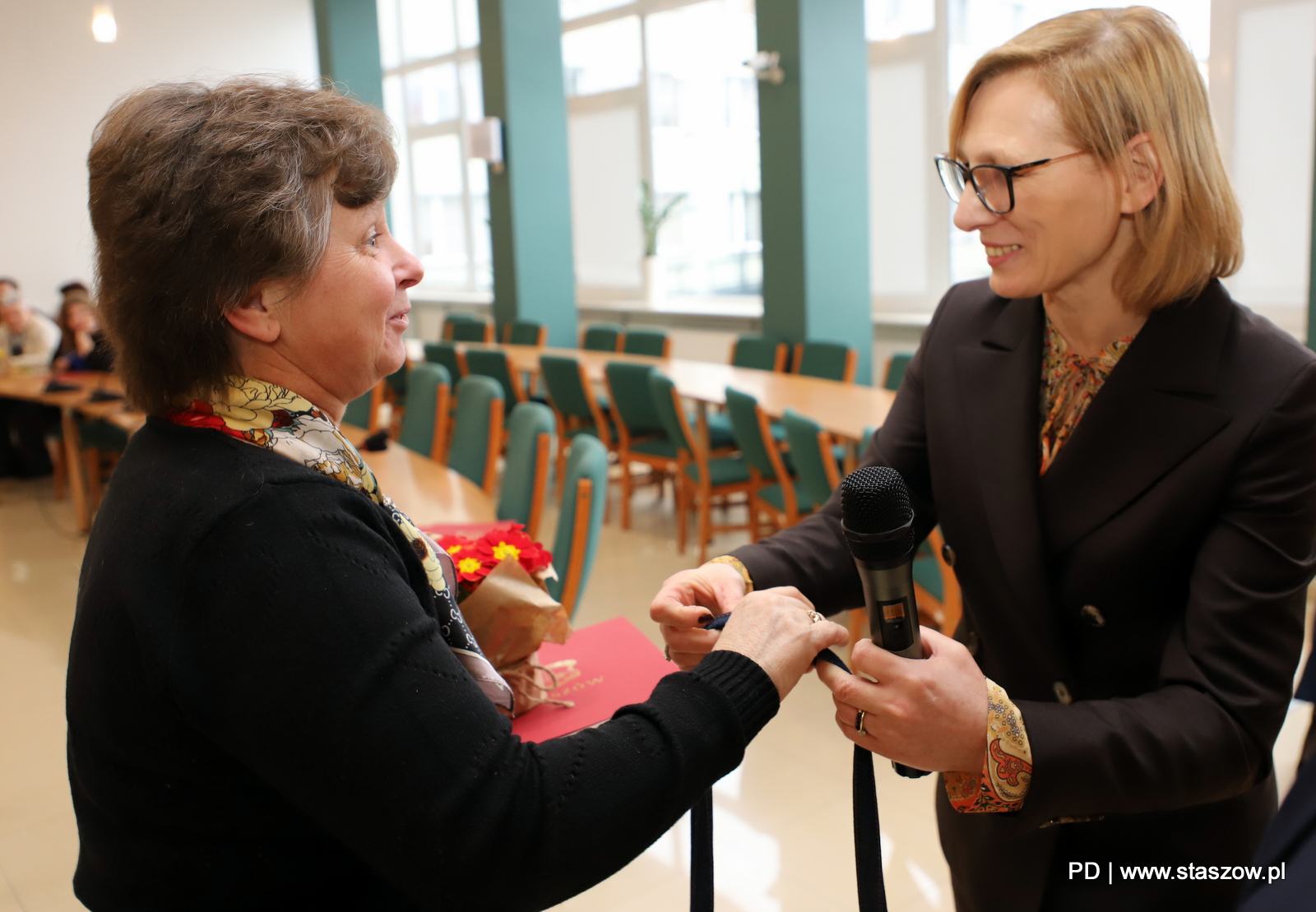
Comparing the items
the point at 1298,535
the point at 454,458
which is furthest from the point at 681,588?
the point at 454,458

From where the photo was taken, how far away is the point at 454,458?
398 centimetres

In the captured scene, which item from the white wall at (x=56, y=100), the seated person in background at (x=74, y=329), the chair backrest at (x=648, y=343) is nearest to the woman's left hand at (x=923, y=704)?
the chair backrest at (x=648, y=343)

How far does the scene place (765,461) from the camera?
4473 mm

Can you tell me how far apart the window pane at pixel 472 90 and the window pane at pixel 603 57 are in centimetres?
152

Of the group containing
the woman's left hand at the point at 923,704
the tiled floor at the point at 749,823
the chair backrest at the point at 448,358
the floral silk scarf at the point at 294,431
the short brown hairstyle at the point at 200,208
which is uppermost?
the short brown hairstyle at the point at 200,208

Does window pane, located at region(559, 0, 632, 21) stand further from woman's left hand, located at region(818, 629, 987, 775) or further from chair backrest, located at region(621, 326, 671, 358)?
woman's left hand, located at region(818, 629, 987, 775)

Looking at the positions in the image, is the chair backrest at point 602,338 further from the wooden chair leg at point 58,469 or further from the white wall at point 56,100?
the white wall at point 56,100

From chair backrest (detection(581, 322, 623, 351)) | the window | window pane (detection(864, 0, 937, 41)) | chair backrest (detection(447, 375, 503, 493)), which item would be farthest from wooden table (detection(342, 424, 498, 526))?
the window

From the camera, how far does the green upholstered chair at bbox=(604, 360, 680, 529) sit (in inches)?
212

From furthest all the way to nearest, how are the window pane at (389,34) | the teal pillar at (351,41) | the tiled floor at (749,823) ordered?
1. the window pane at (389,34)
2. the teal pillar at (351,41)
3. the tiled floor at (749,823)

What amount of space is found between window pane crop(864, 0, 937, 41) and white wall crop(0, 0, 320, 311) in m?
5.56

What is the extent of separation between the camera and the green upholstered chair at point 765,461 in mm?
4289

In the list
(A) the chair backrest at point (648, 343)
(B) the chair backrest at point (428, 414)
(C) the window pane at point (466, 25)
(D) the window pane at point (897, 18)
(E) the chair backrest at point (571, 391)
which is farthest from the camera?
(C) the window pane at point (466, 25)

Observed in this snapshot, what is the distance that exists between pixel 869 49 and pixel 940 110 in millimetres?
778
